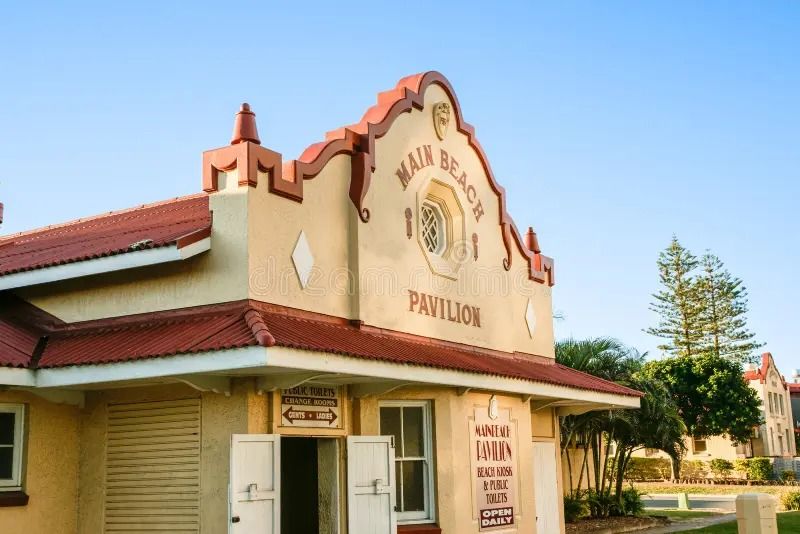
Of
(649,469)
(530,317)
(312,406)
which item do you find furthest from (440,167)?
(649,469)

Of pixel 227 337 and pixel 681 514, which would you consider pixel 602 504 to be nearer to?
pixel 681 514

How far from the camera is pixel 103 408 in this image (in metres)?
11.4

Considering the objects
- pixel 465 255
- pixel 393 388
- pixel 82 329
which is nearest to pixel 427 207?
pixel 465 255

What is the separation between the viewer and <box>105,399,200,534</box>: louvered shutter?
10.6 metres

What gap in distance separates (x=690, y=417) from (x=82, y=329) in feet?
147

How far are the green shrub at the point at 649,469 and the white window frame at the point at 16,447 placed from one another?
43.9 metres

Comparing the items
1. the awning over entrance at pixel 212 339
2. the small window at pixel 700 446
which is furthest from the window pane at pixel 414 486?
the small window at pixel 700 446

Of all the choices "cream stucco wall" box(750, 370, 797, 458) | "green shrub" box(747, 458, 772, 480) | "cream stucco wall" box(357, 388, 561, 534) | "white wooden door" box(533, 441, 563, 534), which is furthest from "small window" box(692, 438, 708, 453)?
"cream stucco wall" box(357, 388, 561, 534)

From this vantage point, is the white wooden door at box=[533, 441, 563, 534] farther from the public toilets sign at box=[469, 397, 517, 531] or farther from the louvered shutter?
the louvered shutter

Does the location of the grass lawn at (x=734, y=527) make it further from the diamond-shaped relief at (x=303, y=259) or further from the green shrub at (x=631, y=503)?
the diamond-shaped relief at (x=303, y=259)

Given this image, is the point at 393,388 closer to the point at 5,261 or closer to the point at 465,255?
the point at 465,255

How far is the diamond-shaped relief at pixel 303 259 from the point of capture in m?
11.2

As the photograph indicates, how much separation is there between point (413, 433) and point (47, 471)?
480 centimetres

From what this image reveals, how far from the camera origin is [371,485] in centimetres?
1156
